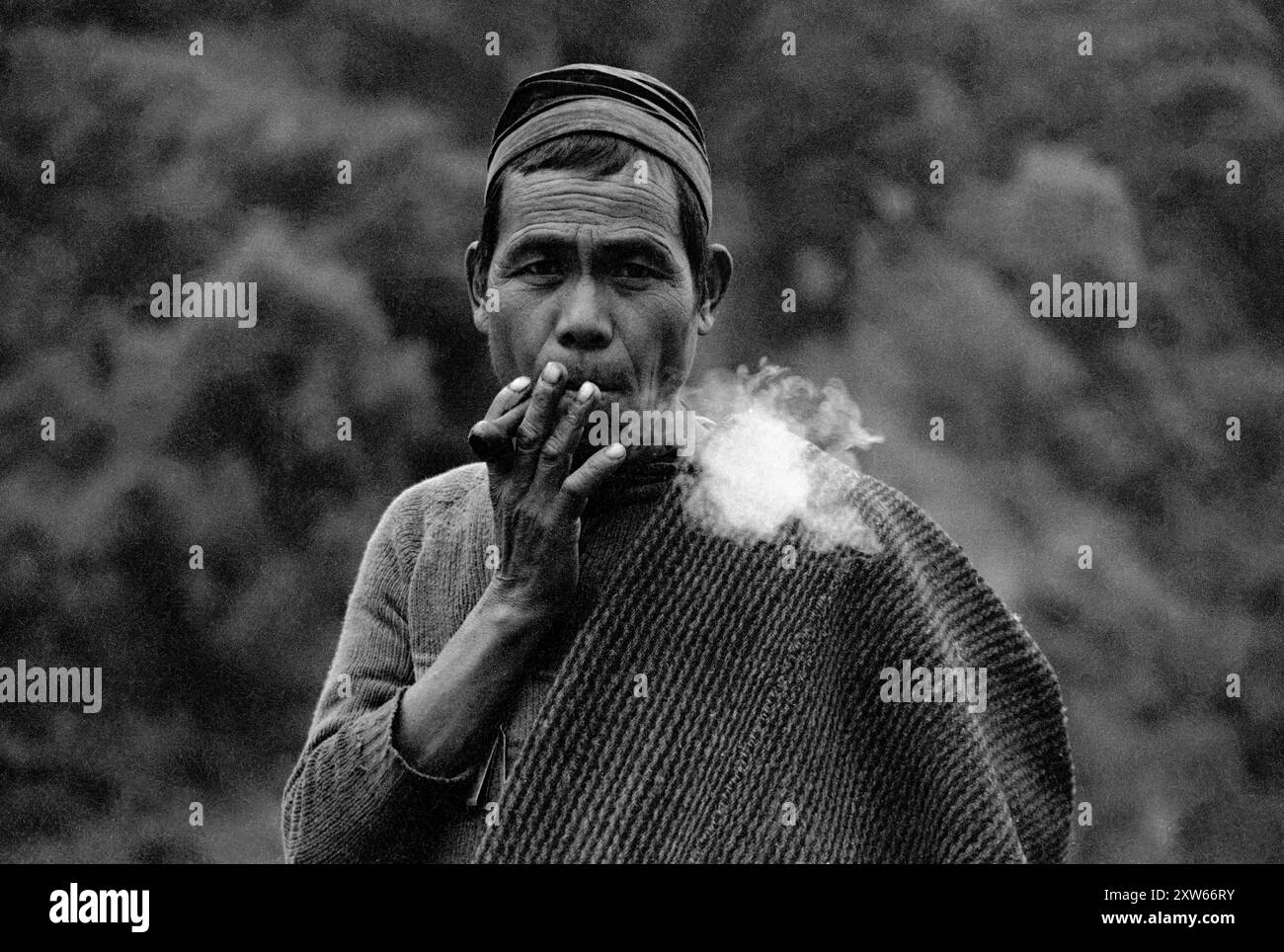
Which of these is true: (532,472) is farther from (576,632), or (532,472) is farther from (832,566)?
(832,566)

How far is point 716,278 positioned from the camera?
7.63ft

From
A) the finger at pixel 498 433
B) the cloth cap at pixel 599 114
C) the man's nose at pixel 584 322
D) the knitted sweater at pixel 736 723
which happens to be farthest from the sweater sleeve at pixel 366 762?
the cloth cap at pixel 599 114

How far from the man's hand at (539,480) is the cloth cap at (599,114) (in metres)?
0.43

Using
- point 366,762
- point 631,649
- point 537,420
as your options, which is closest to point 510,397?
point 537,420

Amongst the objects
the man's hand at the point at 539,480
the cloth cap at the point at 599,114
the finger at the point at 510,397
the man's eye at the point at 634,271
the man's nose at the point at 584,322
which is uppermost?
the cloth cap at the point at 599,114

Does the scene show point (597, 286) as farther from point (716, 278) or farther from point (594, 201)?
point (716, 278)

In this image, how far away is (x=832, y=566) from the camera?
6.97ft

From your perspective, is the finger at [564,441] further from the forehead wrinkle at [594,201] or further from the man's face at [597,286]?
the forehead wrinkle at [594,201]

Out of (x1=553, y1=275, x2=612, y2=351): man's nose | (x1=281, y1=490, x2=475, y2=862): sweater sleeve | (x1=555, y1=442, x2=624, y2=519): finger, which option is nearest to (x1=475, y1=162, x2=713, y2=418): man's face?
(x1=553, y1=275, x2=612, y2=351): man's nose

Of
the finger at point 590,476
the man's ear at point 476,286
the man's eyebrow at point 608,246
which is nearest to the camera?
the finger at point 590,476

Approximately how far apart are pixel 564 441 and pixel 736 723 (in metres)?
0.53

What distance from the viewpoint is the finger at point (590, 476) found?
1.94m
